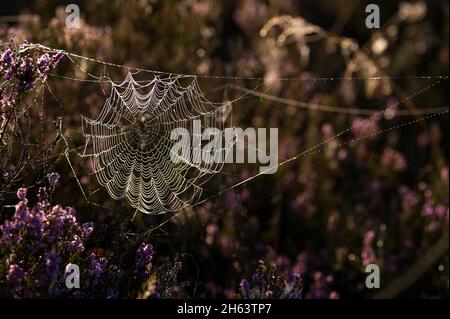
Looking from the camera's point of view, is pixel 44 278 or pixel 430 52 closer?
pixel 44 278

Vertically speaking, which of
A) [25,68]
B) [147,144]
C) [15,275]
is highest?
[25,68]

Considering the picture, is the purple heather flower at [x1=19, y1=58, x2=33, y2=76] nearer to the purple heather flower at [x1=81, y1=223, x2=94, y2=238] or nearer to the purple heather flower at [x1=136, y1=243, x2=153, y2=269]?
the purple heather flower at [x1=81, y1=223, x2=94, y2=238]

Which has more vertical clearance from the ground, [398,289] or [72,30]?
[72,30]

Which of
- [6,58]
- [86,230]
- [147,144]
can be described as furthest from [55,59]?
[147,144]

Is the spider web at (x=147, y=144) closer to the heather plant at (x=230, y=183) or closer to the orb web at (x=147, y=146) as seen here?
the orb web at (x=147, y=146)

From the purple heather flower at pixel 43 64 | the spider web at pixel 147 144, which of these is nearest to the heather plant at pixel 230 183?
the purple heather flower at pixel 43 64

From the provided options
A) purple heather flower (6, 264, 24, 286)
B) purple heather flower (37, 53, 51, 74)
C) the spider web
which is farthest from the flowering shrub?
the spider web

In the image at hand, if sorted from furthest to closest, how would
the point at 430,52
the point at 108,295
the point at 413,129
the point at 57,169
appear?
1. the point at 430,52
2. the point at 413,129
3. the point at 57,169
4. the point at 108,295

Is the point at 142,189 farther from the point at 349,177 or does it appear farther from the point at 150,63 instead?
the point at 349,177

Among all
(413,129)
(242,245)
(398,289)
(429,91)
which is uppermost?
(429,91)

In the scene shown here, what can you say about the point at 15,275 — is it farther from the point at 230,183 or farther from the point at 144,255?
the point at 230,183
